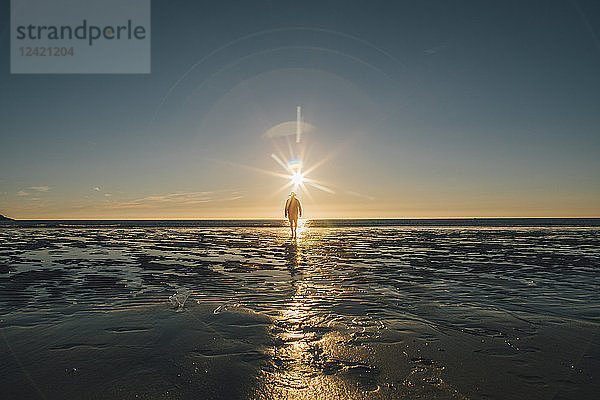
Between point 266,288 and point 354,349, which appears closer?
point 354,349

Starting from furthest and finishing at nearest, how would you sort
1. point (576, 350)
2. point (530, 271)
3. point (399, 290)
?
point (530, 271) → point (399, 290) → point (576, 350)

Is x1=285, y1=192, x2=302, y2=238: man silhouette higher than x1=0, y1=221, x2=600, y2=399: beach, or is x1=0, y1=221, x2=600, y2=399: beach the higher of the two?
x1=285, y1=192, x2=302, y2=238: man silhouette

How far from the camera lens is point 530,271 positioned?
9898mm

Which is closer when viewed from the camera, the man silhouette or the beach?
the beach

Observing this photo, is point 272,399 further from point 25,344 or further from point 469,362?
point 25,344

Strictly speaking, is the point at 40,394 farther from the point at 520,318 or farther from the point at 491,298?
the point at 491,298

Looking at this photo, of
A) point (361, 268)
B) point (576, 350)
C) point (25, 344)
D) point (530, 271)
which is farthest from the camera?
point (361, 268)

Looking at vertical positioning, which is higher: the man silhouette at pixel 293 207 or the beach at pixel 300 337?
the man silhouette at pixel 293 207

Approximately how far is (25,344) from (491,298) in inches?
292

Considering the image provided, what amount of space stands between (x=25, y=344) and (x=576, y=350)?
6.52 meters

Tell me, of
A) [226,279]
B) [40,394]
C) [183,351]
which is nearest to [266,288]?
[226,279]

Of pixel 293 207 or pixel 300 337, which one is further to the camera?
pixel 293 207

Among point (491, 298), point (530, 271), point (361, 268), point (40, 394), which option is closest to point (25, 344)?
point (40, 394)

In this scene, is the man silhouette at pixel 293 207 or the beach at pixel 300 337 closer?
the beach at pixel 300 337
